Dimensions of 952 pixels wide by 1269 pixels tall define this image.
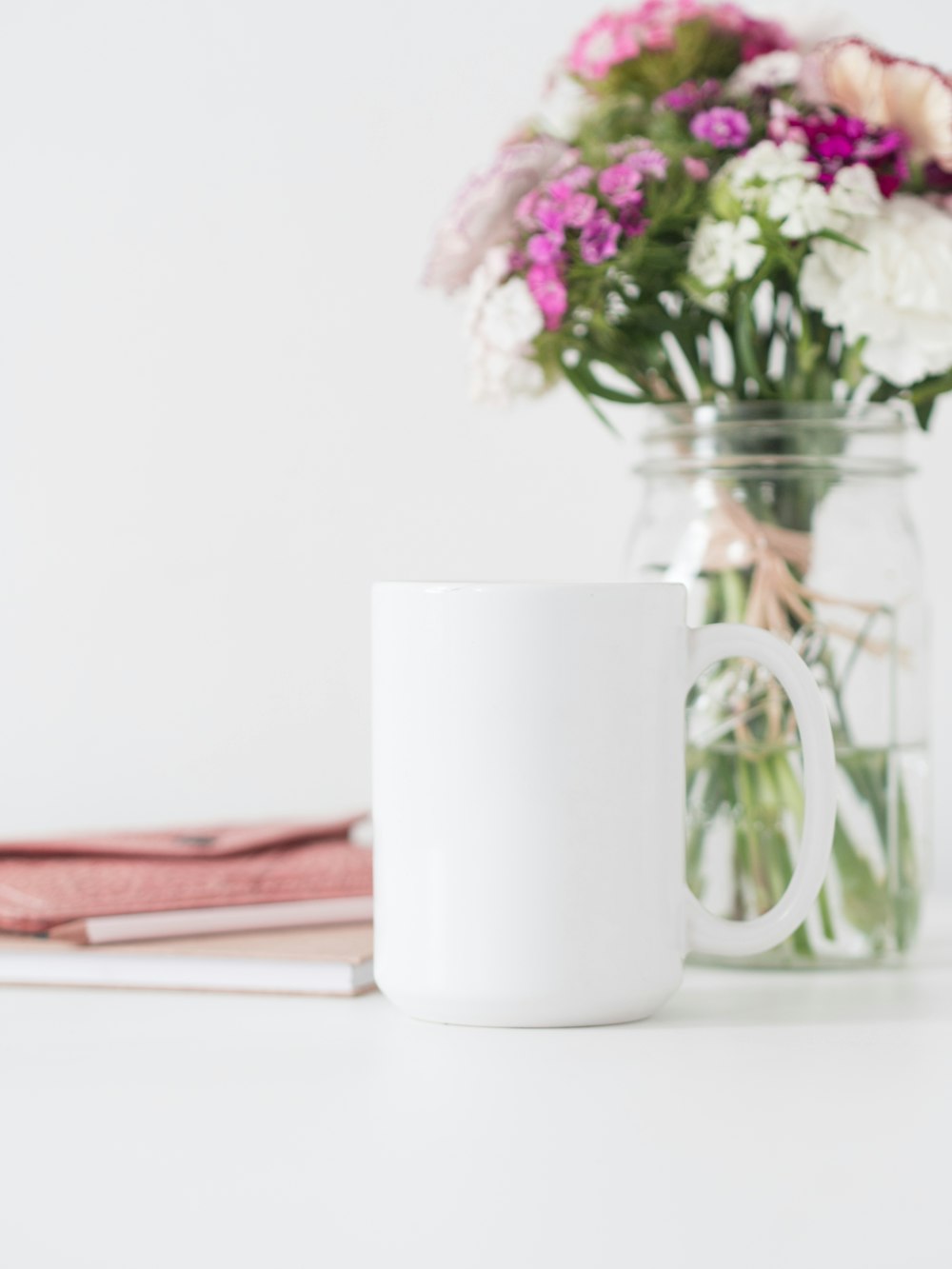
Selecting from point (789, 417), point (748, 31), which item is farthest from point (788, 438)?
point (748, 31)

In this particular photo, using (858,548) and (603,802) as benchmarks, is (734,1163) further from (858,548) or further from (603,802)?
(858,548)

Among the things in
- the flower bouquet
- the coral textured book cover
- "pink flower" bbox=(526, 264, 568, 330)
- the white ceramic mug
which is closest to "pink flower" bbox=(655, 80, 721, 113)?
the flower bouquet

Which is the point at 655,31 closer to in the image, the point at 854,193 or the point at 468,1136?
the point at 854,193

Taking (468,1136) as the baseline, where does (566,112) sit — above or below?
above

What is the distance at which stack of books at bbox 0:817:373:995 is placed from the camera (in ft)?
2.38

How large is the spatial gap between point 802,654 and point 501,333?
0.22m

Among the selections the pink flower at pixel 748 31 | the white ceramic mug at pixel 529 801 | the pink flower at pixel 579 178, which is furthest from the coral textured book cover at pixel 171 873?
the pink flower at pixel 748 31

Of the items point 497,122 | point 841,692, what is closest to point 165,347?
point 497,122

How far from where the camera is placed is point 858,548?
79 centimetres

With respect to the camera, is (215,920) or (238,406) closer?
(215,920)

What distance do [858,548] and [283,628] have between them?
62 cm

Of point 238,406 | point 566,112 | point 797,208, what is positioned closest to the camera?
point 797,208

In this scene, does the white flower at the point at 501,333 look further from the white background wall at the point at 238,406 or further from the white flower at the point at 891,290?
the white background wall at the point at 238,406

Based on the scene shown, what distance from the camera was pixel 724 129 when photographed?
2.49ft
